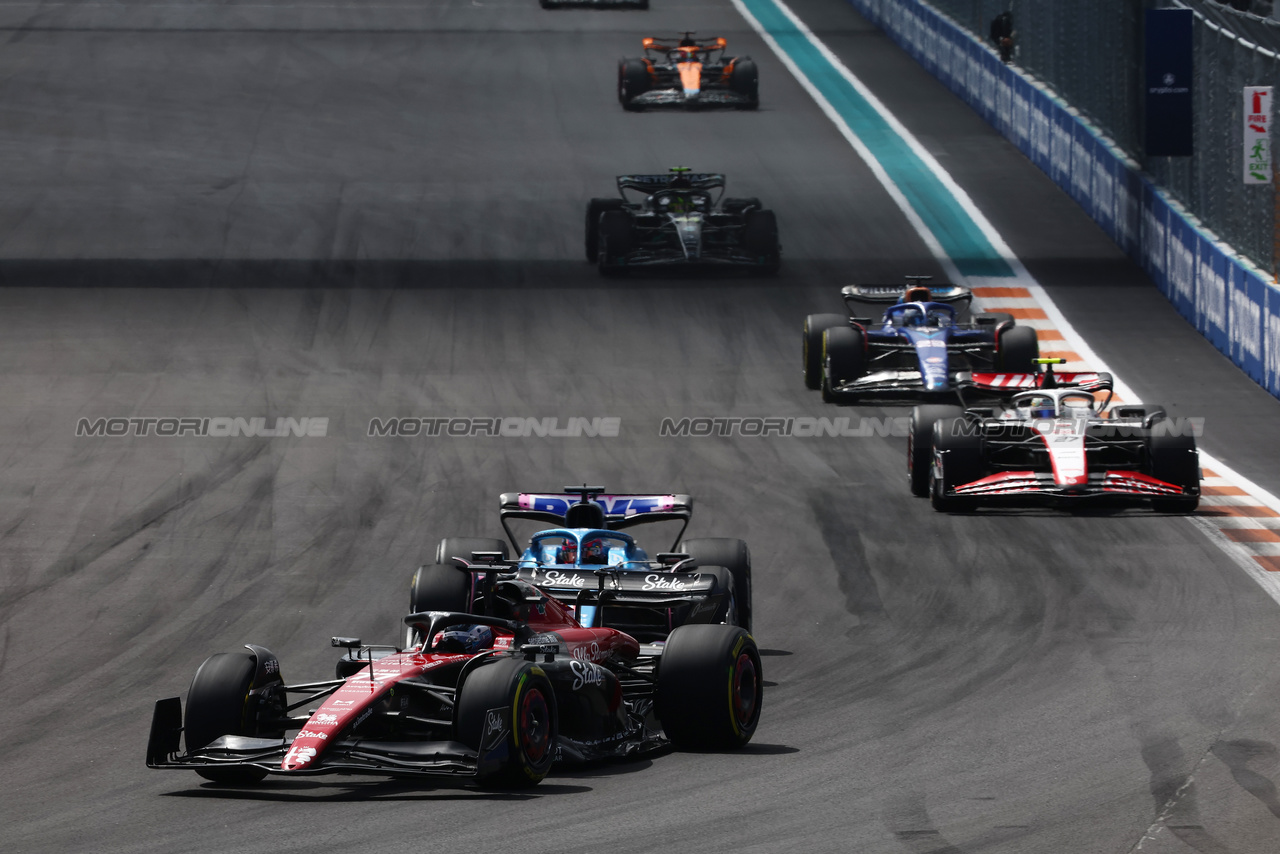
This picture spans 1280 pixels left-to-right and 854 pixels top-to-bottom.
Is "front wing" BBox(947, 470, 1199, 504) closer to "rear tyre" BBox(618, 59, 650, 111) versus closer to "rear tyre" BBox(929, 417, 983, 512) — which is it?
"rear tyre" BBox(929, 417, 983, 512)

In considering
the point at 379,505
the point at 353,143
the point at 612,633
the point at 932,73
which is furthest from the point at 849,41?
the point at 612,633

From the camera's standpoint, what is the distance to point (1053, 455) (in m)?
18.9

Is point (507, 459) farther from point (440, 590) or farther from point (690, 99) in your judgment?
point (690, 99)

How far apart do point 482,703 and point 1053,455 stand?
33.8 ft

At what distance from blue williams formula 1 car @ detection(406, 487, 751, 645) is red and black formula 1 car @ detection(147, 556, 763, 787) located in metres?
1.03

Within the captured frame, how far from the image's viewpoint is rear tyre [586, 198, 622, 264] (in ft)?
97.0

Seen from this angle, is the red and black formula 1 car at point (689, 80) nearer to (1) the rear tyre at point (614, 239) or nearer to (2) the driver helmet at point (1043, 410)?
(1) the rear tyre at point (614, 239)

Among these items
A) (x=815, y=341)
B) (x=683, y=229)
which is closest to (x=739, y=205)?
(x=683, y=229)

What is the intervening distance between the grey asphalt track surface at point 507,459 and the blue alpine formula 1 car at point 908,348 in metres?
0.53

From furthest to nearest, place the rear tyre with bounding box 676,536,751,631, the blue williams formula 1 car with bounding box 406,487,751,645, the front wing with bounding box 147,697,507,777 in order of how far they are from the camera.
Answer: the rear tyre with bounding box 676,536,751,631, the blue williams formula 1 car with bounding box 406,487,751,645, the front wing with bounding box 147,697,507,777

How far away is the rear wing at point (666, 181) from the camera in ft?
93.7

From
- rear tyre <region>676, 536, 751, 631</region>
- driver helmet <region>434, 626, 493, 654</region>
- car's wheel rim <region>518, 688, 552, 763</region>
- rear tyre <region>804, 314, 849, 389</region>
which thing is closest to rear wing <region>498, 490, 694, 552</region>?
rear tyre <region>676, 536, 751, 631</region>

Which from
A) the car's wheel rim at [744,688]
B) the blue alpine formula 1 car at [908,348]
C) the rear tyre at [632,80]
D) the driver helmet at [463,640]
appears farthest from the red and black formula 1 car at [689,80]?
the driver helmet at [463,640]

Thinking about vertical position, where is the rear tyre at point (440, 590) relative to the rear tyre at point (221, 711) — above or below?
below
